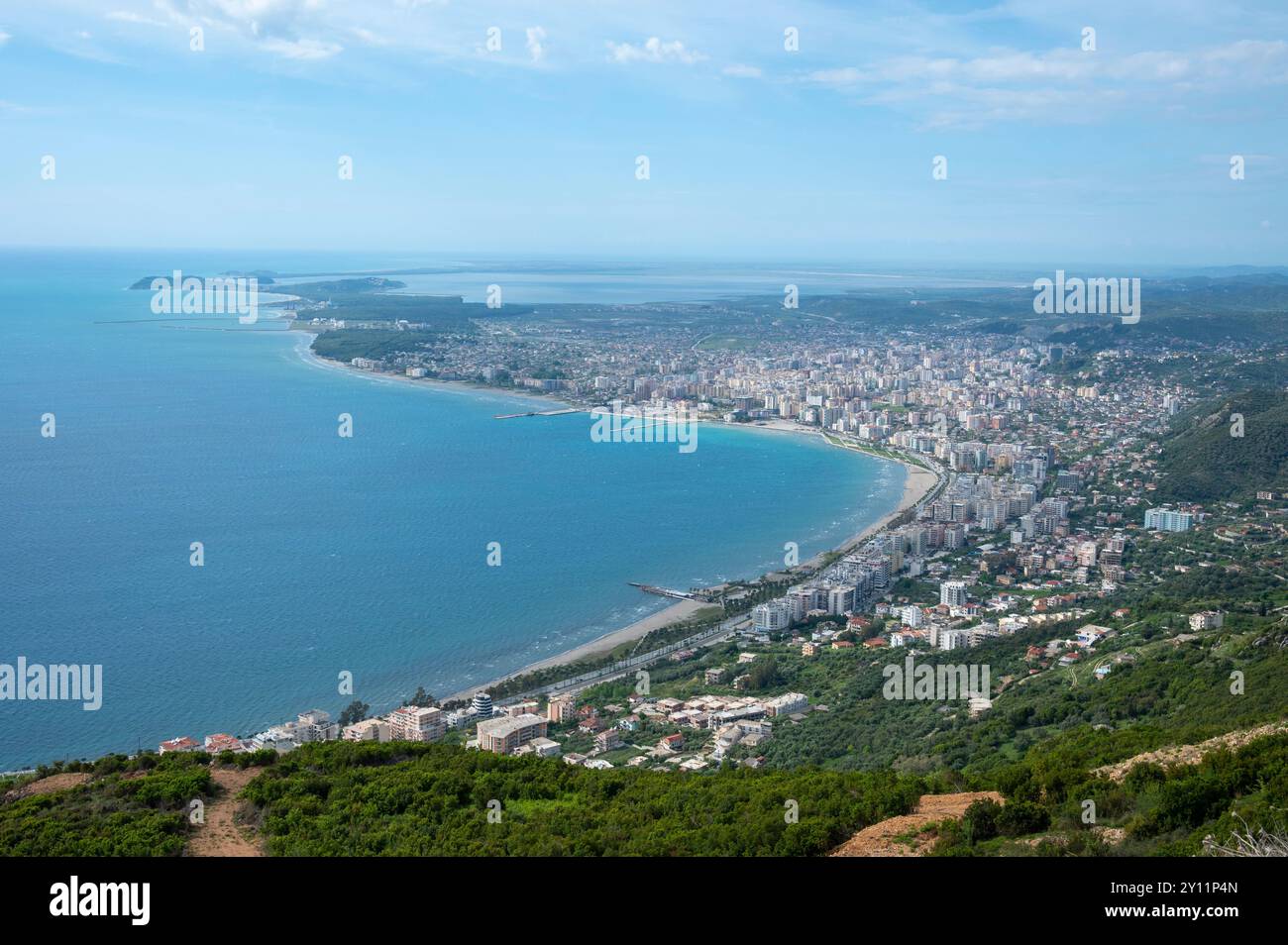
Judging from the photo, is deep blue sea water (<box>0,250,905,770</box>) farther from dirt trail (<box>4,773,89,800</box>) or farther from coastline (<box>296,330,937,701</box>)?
dirt trail (<box>4,773,89,800</box>)

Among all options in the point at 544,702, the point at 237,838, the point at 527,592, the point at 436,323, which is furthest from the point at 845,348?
the point at 237,838

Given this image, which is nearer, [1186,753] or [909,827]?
[909,827]

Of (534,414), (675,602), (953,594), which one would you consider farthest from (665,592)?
(534,414)

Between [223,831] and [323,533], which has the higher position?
[223,831]

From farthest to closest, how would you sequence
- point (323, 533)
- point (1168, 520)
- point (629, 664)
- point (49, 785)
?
point (1168, 520), point (323, 533), point (629, 664), point (49, 785)

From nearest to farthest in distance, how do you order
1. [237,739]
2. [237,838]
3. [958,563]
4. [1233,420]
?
[237,838] < [237,739] < [958,563] < [1233,420]

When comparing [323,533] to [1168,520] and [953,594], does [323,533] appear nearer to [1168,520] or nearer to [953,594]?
[953,594]

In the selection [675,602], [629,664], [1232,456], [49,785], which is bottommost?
[629,664]
